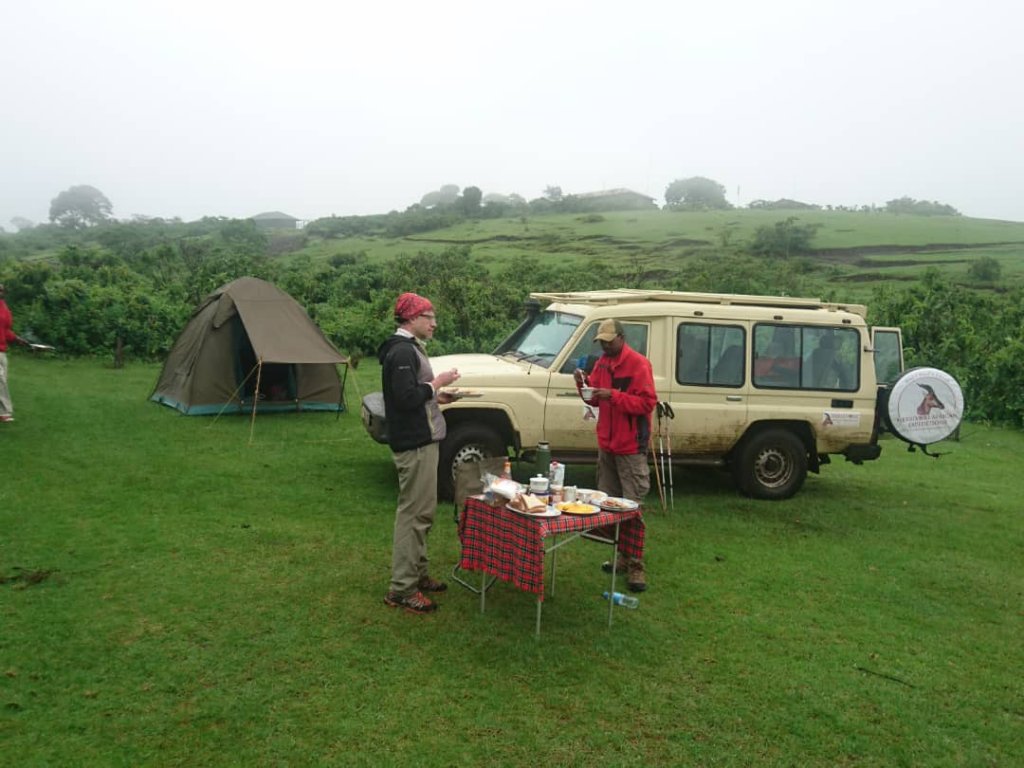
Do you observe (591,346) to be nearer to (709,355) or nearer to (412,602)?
(709,355)

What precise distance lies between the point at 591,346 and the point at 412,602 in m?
3.57

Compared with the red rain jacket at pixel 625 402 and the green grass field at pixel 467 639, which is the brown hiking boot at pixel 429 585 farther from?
the red rain jacket at pixel 625 402

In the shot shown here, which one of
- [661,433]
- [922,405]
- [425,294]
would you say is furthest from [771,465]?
[425,294]

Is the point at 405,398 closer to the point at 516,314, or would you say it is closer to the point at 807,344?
the point at 807,344

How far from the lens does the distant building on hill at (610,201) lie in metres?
88.5

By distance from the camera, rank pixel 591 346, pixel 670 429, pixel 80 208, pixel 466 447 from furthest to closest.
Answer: pixel 80 208 < pixel 670 429 < pixel 591 346 < pixel 466 447

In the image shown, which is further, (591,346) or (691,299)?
(691,299)

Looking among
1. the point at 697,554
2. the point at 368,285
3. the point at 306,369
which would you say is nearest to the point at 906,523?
the point at 697,554

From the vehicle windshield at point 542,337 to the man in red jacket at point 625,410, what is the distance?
1.99 m

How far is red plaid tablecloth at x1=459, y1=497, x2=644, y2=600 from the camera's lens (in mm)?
4895

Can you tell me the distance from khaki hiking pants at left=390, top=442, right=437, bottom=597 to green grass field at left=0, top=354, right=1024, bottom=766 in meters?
0.27

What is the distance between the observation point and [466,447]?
776 centimetres

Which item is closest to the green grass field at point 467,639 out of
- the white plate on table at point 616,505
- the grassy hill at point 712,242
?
the white plate on table at point 616,505

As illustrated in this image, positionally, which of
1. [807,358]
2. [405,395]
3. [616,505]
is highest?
[405,395]
